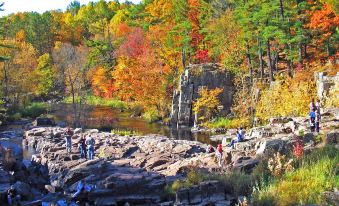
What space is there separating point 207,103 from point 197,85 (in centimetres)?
272

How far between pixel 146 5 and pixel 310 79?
47.1m

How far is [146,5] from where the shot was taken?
269 ft

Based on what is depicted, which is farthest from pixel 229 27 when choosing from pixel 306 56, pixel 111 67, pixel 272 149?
pixel 272 149

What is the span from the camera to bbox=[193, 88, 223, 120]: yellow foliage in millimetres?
48156

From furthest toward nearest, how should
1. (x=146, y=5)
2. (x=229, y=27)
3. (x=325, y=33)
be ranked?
(x=146, y=5)
(x=229, y=27)
(x=325, y=33)

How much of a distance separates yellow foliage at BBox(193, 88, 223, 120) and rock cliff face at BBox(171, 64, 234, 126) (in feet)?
2.79

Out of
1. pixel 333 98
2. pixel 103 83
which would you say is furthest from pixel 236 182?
pixel 103 83

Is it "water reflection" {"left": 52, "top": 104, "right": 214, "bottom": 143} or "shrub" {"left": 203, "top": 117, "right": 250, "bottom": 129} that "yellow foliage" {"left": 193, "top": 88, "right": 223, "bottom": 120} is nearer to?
"shrub" {"left": 203, "top": 117, "right": 250, "bottom": 129}

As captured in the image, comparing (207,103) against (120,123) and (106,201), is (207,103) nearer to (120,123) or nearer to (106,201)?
(120,123)

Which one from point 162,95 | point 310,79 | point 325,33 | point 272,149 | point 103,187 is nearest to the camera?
point 103,187

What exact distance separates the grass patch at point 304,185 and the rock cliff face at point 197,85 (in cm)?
3342

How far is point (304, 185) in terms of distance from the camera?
14.7 meters

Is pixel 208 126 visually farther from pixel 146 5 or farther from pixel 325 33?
pixel 146 5

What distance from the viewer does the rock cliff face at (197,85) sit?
1956 inches
